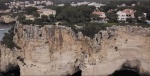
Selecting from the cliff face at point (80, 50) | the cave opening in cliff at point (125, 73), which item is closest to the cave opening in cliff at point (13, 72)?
the cliff face at point (80, 50)

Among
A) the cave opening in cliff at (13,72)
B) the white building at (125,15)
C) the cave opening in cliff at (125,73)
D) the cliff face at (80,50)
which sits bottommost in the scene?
the cave opening in cliff at (13,72)

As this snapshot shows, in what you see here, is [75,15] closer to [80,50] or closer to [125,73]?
[80,50]

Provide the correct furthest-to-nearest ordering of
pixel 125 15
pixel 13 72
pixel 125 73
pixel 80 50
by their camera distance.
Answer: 1. pixel 125 15
2. pixel 13 72
3. pixel 125 73
4. pixel 80 50

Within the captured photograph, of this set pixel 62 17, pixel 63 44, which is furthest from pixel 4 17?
pixel 63 44

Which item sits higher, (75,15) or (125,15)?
(75,15)

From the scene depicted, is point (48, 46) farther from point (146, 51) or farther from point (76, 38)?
point (146, 51)

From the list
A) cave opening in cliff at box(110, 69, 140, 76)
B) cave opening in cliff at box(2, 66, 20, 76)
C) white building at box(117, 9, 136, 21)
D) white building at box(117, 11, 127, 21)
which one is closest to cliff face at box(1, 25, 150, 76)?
cave opening in cliff at box(110, 69, 140, 76)

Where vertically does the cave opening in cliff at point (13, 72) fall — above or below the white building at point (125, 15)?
below

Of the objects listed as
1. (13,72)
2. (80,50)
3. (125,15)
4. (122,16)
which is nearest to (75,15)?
(122,16)

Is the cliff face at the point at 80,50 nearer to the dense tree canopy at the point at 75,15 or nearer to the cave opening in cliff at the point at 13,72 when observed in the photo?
the cave opening in cliff at the point at 13,72
